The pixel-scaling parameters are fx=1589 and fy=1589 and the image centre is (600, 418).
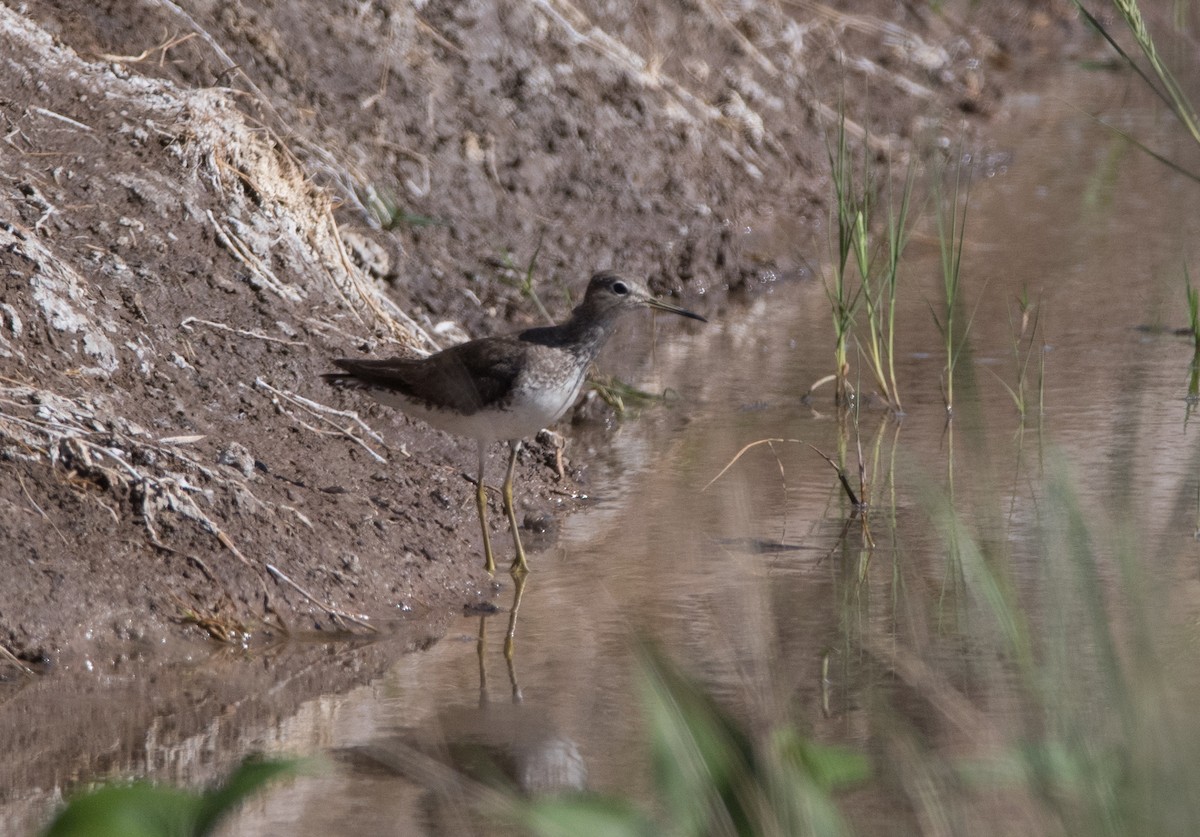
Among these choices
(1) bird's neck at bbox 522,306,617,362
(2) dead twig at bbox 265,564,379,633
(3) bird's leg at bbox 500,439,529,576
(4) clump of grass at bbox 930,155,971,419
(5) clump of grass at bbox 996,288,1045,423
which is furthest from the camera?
(5) clump of grass at bbox 996,288,1045,423

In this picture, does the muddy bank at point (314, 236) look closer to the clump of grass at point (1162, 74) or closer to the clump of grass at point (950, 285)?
the clump of grass at point (950, 285)

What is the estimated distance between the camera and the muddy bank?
5.54m

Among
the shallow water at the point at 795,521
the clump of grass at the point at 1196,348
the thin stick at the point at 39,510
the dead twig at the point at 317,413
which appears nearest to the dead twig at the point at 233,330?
the dead twig at the point at 317,413

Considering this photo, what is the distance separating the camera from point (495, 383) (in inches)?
243

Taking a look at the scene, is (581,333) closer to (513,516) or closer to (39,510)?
(513,516)

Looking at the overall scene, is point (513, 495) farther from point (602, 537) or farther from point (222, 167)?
point (222, 167)

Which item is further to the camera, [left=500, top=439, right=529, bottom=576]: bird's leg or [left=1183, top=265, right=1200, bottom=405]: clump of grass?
[left=1183, top=265, right=1200, bottom=405]: clump of grass

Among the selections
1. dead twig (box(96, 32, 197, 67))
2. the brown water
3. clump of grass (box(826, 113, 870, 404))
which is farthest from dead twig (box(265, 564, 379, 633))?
dead twig (box(96, 32, 197, 67))

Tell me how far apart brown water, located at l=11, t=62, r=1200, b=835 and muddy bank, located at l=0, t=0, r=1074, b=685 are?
499 mm

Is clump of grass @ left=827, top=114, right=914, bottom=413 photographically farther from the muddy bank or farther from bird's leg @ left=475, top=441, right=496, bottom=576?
bird's leg @ left=475, top=441, right=496, bottom=576

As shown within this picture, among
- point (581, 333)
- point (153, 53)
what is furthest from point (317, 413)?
point (153, 53)

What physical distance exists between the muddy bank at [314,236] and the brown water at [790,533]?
0.50m

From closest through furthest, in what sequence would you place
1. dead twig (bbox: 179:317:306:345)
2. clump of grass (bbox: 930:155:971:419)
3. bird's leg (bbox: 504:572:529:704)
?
bird's leg (bbox: 504:572:529:704) < clump of grass (bbox: 930:155:971:419) < dead twig (bbox: 179:317:306:345)

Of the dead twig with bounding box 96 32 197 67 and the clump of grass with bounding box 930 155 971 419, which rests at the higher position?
the dead twig with bounding box 96 32 197 67
